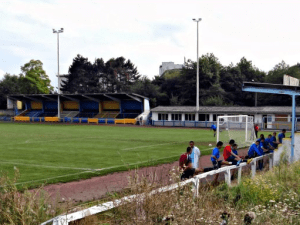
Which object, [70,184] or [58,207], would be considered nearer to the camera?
[58,207]

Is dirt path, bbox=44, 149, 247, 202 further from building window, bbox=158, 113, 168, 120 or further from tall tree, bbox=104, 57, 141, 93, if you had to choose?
tall tree, bbox=104, 57, 141, 93

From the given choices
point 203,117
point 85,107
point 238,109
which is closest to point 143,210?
point 238,109

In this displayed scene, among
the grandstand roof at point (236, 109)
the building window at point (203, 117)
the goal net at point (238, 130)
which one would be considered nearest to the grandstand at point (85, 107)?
the grandstand roof at point (236, 109)

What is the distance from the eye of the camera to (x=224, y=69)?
8062 centimetres

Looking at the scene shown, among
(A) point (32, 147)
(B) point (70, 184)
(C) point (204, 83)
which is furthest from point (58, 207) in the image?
(C) point (204, 83)

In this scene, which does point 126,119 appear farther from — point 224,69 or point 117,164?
point 117,164

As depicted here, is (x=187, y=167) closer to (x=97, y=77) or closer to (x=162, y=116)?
(x=162, y=116)

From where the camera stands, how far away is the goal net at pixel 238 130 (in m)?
25.7

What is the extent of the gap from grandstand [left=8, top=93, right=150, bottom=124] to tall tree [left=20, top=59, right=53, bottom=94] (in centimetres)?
1469

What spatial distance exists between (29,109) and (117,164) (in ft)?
216

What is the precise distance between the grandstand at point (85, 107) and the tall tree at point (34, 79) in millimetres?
14687

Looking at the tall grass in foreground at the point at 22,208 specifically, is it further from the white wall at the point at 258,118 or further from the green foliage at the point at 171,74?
the green foliage at the point at 171,74

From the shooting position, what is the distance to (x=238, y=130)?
26.7m

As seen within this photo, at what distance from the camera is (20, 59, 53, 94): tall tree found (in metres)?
93.8
